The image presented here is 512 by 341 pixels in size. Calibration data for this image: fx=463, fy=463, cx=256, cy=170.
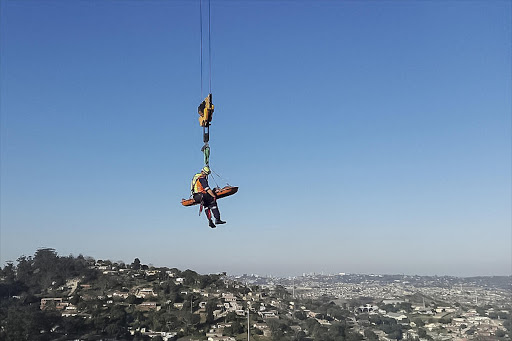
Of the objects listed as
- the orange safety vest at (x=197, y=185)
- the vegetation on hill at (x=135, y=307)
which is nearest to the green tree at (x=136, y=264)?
the vegetation on hill at (x=135, y=307)

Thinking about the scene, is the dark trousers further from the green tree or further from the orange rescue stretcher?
the green tree

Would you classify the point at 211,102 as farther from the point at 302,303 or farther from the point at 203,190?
the point at 302,303

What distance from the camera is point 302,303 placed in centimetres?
4928

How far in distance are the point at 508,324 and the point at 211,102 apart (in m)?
44.0

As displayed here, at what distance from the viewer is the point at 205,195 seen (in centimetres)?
899

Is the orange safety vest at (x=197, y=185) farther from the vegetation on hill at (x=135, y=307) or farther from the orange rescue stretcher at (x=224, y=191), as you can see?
the vegetation on hill at (x=135, y=307)


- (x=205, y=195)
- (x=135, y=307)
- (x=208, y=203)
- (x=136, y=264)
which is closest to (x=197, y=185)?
(x=205, y=195)

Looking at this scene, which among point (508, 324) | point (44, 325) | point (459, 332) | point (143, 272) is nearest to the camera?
point (44, 325)

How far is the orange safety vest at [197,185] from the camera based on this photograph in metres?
9.05

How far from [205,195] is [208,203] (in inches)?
7.8

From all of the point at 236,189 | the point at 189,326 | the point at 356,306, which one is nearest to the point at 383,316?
the point at 356,306

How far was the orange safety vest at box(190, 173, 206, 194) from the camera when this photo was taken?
905 cm

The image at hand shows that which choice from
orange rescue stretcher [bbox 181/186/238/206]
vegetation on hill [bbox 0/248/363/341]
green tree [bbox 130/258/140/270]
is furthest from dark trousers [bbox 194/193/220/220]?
green tree [bbox 130/258/140/270]

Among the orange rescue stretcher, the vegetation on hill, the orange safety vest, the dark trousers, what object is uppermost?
the orange safety vest
